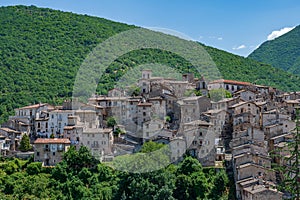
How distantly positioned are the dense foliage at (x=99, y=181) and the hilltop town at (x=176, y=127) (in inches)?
58.6

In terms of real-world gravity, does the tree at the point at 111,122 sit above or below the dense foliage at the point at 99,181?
above

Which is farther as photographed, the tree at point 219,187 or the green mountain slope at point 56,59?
the green mountain slope at point 56,59

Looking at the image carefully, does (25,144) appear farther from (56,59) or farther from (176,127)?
(56,59)

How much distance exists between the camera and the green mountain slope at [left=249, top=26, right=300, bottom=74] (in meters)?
120

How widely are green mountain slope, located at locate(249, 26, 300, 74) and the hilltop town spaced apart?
217 feet

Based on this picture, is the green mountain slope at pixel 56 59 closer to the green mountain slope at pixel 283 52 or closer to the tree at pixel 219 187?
the green mountain slope at pixel 283 52

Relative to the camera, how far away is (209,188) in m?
37.4

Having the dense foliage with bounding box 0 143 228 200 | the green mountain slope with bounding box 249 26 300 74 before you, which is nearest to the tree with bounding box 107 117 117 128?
the dense foliage with bounding box 0 143 228 200

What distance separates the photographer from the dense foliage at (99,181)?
121 feet

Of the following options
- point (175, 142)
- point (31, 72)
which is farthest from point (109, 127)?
point (31, 72)

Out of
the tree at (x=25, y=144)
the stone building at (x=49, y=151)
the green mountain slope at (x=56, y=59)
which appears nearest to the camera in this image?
the stone building at (x=49, y=151)

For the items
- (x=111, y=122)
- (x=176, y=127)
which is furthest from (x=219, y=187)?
(x=111, y=122)

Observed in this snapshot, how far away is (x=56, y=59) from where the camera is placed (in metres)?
91.9

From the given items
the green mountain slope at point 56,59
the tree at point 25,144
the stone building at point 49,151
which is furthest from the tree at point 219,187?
the green mountain slope at point 56,59
